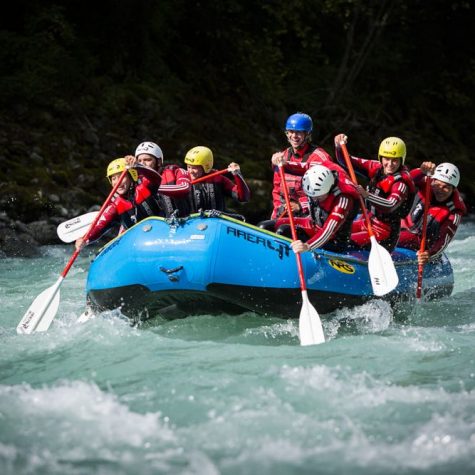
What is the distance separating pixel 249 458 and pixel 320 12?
1433 centimetres

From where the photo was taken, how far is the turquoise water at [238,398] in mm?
4266

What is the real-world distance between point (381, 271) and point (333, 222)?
60cm

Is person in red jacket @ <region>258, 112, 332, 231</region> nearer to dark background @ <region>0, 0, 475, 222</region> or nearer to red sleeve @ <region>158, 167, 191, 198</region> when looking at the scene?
red sleeve @ <region>158, 167, 191, 198</region>

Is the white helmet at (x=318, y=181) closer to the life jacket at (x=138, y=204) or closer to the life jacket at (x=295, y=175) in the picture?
the life jacket at (x=295, y=175)

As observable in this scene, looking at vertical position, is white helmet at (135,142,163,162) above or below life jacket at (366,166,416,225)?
above

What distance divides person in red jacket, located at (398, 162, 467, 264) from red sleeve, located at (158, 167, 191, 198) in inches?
97.9

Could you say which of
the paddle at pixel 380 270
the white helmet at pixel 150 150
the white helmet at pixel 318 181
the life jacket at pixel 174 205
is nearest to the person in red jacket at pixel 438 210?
the paddle at pixel 380 270

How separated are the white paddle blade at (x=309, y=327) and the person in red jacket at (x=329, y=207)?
0.49 m

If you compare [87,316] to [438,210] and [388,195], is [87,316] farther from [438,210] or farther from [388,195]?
[438,210]

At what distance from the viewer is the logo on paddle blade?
6785mm

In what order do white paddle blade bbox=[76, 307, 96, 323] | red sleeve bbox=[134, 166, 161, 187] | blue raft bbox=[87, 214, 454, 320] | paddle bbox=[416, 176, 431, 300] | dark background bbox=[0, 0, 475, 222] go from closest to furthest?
blue raft bbox=[87, 214, 454, 320]
white paddle blade bbox=[76, 307, 96, 323]
red sleeve bbox=[134, 166, 161, 187]
paddle bbox=[416, 176, 431, 300]
dark background bbox=[0, 0, 475, 222]

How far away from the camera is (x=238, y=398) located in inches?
195

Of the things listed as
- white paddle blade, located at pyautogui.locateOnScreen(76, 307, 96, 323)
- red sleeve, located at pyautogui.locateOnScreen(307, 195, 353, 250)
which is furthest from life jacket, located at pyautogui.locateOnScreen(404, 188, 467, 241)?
white paddle blade, located at pyautogui.locateOnScreen(76, 307, 96, 323)

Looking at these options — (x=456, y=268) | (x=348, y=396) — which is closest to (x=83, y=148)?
(x=456, y=268)
